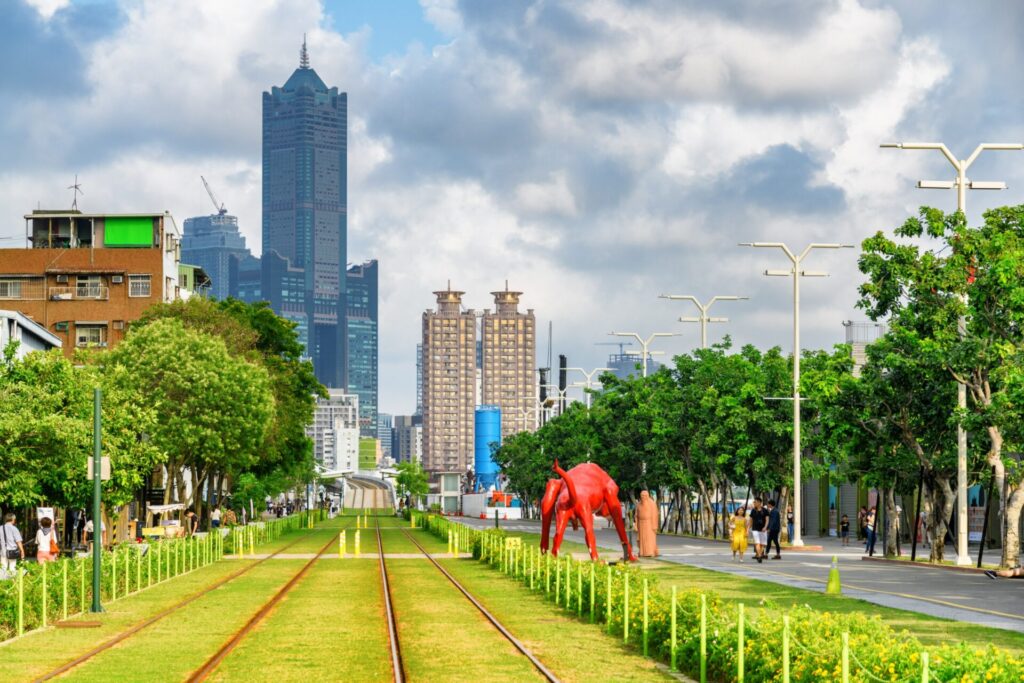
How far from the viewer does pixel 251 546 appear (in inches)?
2685

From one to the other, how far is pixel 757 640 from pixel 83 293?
109 metres

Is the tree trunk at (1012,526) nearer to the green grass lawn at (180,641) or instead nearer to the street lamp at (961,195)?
the street lamp at (961,195)

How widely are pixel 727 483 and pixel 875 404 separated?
104 feet

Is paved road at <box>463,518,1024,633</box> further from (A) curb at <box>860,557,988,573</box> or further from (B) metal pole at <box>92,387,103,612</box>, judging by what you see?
(B) metal pole at <box>92,387,103,612</box>

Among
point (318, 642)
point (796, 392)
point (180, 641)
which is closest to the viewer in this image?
point (318, 642)

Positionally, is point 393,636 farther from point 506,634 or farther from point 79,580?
point 79,580

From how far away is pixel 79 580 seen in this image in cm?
3312

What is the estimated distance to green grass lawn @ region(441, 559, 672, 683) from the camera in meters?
22.1

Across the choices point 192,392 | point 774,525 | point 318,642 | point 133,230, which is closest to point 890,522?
point 774,525

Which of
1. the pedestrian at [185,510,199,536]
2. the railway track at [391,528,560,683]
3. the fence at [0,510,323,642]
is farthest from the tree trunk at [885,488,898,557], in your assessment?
the pedestrian at [185,510,199,536]

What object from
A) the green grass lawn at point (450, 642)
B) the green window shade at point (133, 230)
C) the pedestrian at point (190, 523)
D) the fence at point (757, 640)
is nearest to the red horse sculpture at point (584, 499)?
the green grass lawn at point (450, 642)

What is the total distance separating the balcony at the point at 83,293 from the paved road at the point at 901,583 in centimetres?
7094

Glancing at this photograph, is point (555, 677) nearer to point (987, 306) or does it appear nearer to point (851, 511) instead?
point (987, 306)

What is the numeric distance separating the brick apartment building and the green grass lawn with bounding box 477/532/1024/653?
264 feet
